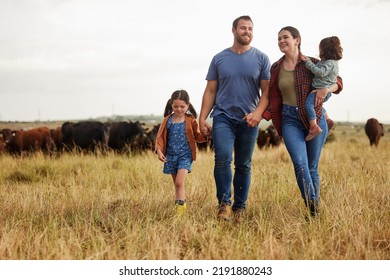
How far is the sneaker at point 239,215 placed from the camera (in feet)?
17.8

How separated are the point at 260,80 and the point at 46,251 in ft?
9.82

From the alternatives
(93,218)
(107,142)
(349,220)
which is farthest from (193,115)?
(107,142)

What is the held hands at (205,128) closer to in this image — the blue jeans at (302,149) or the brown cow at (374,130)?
the blue jeans at (302,149)

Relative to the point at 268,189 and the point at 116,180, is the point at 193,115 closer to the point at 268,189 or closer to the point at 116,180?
the point at 268,189

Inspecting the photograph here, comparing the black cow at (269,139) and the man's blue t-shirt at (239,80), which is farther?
the black cow at (269,139)

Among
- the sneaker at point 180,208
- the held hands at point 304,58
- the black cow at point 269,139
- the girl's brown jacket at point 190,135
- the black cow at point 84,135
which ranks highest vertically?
the held hands at point 304,58

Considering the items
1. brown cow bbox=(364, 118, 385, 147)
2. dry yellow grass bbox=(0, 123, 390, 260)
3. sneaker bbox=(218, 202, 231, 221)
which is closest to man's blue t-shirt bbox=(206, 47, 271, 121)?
sneaker bbox=(218, 202, 231, 221)

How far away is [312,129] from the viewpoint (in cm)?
523

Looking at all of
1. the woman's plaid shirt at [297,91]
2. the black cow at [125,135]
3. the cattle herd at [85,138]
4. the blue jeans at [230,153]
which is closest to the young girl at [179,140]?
the blue jeans at [230,153]

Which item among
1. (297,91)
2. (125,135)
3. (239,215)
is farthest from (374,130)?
(297,91)

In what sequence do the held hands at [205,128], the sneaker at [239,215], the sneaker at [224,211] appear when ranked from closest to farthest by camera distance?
1. the sneaker at [239,215]
2. the sneaker at [224,211]
3. the held hands at [205,128]

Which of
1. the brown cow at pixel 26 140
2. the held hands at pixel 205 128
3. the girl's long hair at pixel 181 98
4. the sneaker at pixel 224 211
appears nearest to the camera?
the sneaker at pixel 224 211

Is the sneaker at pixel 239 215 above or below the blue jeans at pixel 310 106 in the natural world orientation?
below

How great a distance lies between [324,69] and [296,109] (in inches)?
20.2
